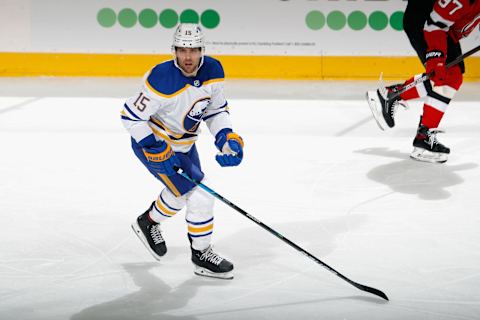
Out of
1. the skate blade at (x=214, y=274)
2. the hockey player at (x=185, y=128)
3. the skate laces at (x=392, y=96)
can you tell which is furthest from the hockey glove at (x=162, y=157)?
the skate laces at (x=392, y=96)

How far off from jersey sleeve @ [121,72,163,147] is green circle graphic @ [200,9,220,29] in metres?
4.42

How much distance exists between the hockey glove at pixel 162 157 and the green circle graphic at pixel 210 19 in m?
4.46

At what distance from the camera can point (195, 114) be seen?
2.71 m

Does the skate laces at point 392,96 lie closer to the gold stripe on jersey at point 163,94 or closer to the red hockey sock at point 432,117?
the red hockey sock at point 432,117

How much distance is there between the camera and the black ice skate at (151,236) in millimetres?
2865

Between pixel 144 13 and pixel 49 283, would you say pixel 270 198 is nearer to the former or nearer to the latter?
pixel 49 283

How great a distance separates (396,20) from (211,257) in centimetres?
474

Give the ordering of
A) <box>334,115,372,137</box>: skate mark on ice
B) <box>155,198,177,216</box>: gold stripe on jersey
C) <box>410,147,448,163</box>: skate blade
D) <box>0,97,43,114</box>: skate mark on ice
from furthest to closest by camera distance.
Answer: <box>0,97,43,114</box>: skate mark on ice
<box>334,115,372,137</box>: skate mark on ice
<box>410,147,448,163</box>: skate blade
<box>155,198,177,216</box>: gold stripe on jersey

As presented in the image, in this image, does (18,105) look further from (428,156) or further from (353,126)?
(428,156)

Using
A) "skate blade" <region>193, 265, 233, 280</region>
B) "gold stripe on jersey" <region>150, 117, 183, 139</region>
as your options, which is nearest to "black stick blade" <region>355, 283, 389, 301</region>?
"skate blade" <region>193, 265, 233, 280</region>

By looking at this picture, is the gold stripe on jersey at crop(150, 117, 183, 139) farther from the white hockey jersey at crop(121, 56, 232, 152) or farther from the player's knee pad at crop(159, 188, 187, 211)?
the player's knee pad at crop(159, 188, 187, 211)

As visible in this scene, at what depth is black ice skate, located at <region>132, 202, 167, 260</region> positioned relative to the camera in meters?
2.87

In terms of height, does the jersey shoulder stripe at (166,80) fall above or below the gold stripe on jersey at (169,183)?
above

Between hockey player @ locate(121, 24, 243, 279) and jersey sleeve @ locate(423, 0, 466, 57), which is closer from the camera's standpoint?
hockey player @ locate(121, 24, 243, 279)
